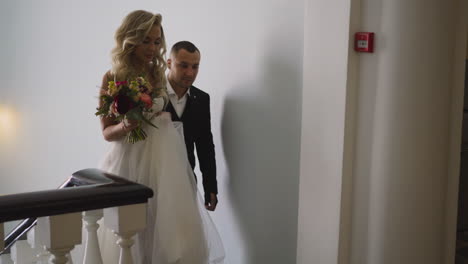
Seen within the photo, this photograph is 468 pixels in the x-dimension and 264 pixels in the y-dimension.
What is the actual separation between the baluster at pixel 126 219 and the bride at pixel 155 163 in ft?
3.60

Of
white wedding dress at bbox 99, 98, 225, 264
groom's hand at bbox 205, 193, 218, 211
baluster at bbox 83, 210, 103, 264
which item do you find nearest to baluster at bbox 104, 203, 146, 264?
baluster at bbox 83, 210, 103, 264

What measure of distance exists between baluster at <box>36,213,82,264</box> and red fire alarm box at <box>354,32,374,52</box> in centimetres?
Answer: 185

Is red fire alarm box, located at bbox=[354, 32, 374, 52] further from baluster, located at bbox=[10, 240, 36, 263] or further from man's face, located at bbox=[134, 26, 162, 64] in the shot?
baluster, located at bbox=[10, 240, 36, 263]

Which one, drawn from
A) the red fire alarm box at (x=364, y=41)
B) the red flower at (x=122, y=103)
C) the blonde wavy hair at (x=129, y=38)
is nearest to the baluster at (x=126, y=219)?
the red flower at (x=122, y=103)

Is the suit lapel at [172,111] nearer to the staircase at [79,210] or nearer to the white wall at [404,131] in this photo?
the white wall at [404,131]

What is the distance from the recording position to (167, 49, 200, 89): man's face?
10.8 feet

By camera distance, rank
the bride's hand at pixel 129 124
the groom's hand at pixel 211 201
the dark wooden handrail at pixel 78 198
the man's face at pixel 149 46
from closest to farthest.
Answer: the dark wooden handrail at pixel 78 198 < the bride's hand at pixel 129 124 < the man's face at pixel 149 46 < the groom's hand at pixel 211 201

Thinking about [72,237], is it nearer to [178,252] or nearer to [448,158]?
[178,252]

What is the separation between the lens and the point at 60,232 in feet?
4.77

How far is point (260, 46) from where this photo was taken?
3.52 metres

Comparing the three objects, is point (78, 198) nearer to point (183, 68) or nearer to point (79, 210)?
point (79, 210)

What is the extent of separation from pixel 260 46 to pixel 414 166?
1257 mm

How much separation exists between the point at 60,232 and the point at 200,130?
2.03 meters

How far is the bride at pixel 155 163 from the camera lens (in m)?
2.70
